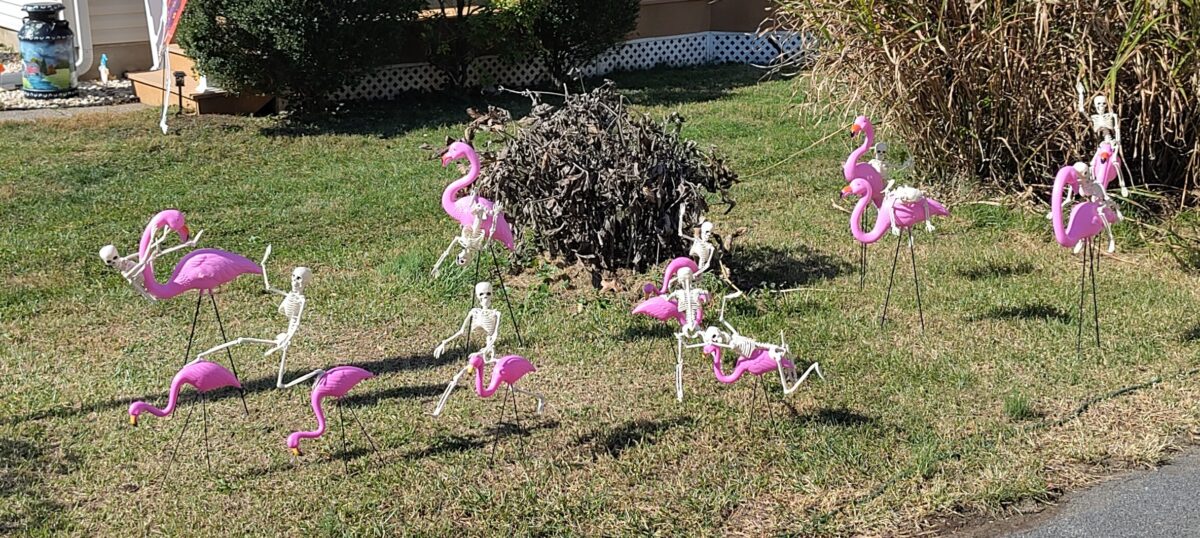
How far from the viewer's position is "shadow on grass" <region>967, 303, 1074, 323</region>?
6.82m

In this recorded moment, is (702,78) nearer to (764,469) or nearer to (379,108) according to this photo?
(379,108)

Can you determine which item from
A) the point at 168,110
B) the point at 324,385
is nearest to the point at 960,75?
the point at 324,385

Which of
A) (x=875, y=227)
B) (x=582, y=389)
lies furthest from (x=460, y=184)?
(x=875, y=227)

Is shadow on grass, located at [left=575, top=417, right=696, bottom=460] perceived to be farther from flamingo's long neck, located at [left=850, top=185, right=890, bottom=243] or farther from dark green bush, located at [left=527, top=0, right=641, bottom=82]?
dark green bush, located at [left=527, top=0, right=641, bottom=82]

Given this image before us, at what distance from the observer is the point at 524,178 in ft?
24.0

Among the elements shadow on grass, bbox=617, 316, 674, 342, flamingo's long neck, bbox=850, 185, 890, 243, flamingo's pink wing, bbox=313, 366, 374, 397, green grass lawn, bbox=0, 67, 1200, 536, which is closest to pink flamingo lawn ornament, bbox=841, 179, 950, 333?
flamingo's long neck, bbox=850, 185, 890, 243

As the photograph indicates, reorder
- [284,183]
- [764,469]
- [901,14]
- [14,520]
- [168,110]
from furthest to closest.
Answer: [168,110], [284,183], [901,14], [764,469], [14,520]

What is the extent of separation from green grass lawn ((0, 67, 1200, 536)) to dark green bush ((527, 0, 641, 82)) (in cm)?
439

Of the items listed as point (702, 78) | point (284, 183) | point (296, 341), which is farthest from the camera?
point (702, 78)

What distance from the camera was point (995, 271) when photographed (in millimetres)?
7652

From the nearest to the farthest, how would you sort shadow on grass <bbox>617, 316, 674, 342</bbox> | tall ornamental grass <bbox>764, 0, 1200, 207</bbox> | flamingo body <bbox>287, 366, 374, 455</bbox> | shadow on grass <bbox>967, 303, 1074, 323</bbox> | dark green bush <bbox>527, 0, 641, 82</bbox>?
flamingo body <bbox>287, 366, 374, 455</bbox>
shadow on grass <bbox>617, 316, 674, 342</bbox>
shadow on grass <bbox>967, 303, 1074, 323</bbox>
tall ornamental grass <bbox>764, 0, 1200, 207</bbox>
dark green bush <bbox>527, 0, 641, 82</bbox>

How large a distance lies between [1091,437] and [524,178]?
3.45 meters

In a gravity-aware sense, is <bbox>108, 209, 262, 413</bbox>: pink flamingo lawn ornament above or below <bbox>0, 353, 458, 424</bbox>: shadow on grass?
above

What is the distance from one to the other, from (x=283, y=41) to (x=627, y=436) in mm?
7008
